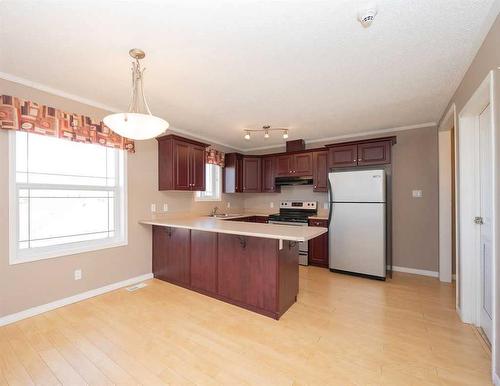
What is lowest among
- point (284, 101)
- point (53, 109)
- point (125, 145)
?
point (125, 145)

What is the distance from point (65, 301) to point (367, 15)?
390 centimetres

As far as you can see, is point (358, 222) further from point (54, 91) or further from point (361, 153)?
point (54, 91)

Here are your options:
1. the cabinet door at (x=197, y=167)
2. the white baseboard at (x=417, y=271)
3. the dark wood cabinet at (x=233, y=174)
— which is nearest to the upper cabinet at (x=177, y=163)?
the cabinet door at (x=197, y=167)

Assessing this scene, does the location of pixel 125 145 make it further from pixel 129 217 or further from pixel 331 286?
pixel 331 286

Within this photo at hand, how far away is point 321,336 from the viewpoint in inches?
85.2

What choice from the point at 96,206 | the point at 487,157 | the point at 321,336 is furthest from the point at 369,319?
the point at 96,206

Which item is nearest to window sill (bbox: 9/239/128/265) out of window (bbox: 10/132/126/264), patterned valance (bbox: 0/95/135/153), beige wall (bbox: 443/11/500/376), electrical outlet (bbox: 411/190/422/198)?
window (bbox: 10/132/126/264)

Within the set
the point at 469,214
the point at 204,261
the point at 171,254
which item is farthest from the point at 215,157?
the point at 469,214

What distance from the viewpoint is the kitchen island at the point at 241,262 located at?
2.48 meters

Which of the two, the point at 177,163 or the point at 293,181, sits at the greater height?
the point at 177,163

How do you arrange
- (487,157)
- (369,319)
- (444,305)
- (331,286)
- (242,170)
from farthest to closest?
(242,170), (331,286), (444,305), (369,319), (487,157)

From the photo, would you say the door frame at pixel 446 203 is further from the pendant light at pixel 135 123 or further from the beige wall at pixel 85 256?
the beige wall at pixel 85 256

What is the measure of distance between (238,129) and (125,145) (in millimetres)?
1821

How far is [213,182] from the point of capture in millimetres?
5164
